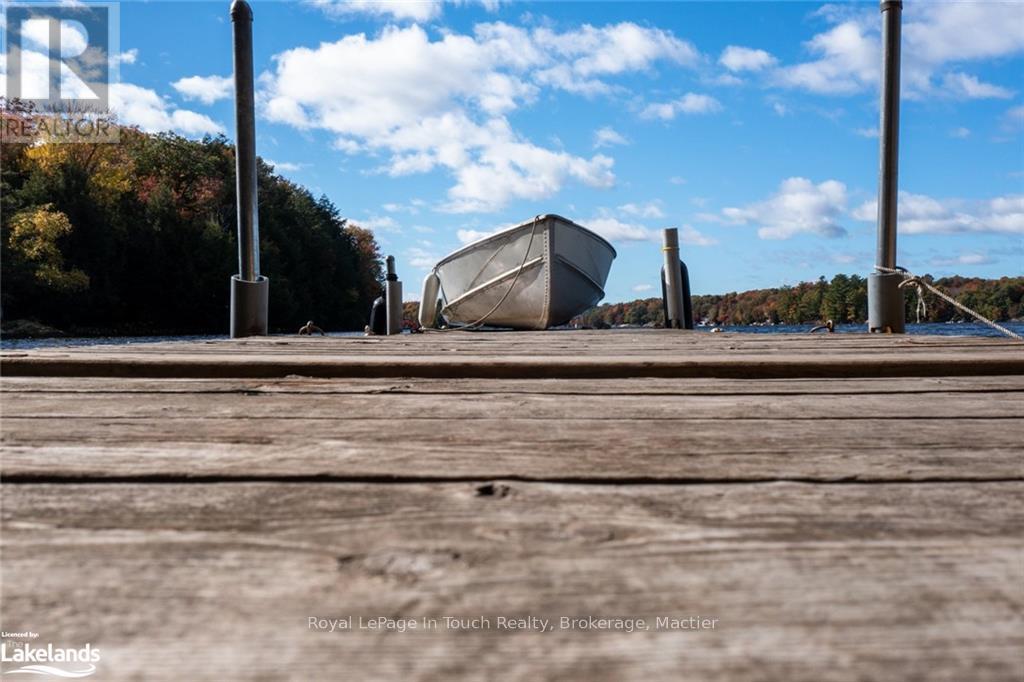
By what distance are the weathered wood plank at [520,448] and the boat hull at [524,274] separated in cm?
919

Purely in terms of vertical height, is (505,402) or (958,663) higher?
(505,402)

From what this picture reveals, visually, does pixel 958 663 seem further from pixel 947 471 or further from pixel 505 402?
pixel 505 402

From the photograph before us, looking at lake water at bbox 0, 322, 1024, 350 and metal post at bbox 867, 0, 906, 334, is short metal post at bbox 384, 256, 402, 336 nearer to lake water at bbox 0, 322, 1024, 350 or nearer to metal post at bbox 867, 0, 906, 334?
lake water at bbox 0, 322, 1024, 350

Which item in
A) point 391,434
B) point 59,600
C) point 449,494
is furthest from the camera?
point 391,434

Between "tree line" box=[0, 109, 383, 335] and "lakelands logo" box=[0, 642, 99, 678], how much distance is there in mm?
32049

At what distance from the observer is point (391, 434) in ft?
4.25

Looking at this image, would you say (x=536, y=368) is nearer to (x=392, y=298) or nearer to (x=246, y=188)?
(x=246, y=188)

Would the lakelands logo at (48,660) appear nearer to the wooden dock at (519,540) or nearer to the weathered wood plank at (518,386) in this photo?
the wooden dock at (519,540)

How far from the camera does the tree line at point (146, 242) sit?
28.5 m

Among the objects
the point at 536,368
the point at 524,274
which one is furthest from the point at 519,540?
the point at 524,274

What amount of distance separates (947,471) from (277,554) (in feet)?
3.29

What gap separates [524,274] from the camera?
11.1m

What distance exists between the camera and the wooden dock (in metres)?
0.60

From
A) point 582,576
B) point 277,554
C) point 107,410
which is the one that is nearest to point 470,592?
point 582,576
